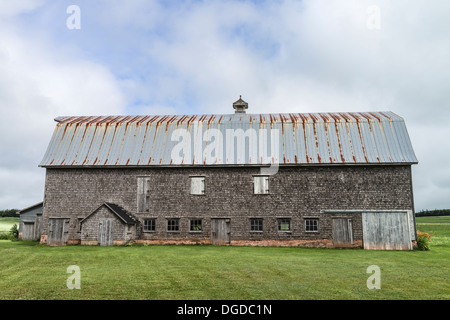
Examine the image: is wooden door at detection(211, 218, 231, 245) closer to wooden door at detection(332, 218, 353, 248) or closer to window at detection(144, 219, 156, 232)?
window at detection(144, 219, 156, 232)

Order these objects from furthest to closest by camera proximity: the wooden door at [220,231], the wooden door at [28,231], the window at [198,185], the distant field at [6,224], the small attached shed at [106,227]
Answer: the distant field at [6,224] → the wooden door at [28,231] → the window at [198,185] → the wooden door at [220,231] → the small attached shed at [106,227]

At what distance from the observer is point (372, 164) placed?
25.0 metres

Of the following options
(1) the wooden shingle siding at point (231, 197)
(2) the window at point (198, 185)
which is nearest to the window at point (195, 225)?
(1) the wooden shingle siding at point (231, 197)

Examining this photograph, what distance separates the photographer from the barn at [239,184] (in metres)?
24.8

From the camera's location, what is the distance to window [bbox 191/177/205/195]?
26078 millimetres

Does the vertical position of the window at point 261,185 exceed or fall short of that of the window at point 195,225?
it exceeds it

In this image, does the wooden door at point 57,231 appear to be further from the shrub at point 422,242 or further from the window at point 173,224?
the shrub at point 422,242

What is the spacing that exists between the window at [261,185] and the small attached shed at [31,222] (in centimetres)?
1707

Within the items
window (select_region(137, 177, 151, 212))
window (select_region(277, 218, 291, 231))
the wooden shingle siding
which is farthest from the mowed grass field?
window (select_region(137, 177, 151, 212))

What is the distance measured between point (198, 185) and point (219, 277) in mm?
13878

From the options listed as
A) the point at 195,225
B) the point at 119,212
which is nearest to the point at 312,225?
the point at 195,225

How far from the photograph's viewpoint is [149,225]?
26.2 m
